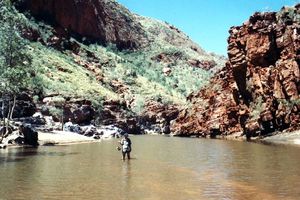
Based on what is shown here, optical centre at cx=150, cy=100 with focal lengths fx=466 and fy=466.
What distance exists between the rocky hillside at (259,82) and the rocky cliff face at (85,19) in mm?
74174

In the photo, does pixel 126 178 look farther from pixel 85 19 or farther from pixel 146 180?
pixel 85 19

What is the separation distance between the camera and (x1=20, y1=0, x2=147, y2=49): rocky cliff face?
497ft

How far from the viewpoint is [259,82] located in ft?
272

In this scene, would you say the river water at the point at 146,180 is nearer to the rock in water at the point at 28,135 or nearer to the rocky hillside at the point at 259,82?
the rock in water at the point at 28,135

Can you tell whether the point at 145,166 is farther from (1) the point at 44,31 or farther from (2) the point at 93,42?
(2) the point at 93,42

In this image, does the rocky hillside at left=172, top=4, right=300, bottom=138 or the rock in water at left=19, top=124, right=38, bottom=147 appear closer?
the rock in water at left=19, top=124, right=38, bottom=147

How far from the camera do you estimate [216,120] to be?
92.7 metres

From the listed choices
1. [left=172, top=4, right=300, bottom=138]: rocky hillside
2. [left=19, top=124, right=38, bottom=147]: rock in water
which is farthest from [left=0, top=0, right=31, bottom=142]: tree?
[left=172, top=4, right=300, bottom=138]: rocky hillside

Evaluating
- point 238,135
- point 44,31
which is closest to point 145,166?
point 238,135

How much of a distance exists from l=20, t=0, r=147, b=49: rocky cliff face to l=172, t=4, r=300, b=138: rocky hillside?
74174mm

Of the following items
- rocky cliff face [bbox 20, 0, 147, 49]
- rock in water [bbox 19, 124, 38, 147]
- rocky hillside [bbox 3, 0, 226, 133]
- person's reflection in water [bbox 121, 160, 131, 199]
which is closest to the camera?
person's reflection in water [bbox 121, 160, 131, 199]

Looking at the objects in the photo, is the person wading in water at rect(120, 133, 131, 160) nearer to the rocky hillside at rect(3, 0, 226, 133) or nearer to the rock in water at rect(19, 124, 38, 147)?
the rock in water at rect(19, 124, 38, 147)

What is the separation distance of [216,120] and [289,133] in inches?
901

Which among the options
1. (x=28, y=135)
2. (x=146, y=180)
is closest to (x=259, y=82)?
(x=28, y=135)
